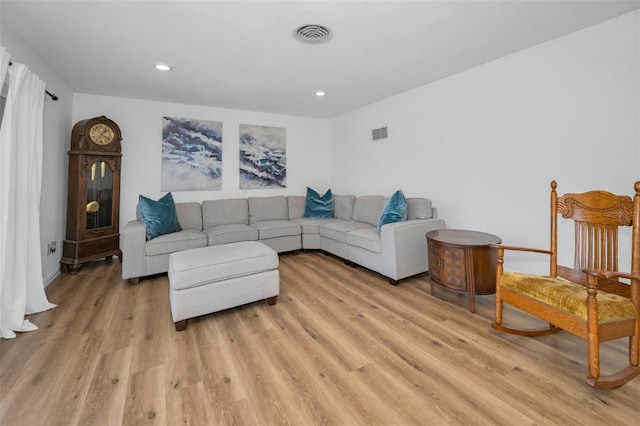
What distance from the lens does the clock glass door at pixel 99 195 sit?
325 cm

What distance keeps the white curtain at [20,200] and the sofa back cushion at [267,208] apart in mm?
2429

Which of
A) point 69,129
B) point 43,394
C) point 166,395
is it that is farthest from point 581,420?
point 69,129

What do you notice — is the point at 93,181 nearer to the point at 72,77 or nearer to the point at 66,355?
the point at 72,77

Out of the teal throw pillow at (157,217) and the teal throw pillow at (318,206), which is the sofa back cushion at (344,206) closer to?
the teal throw pillow at (318,206)

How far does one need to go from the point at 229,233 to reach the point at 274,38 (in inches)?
91.8

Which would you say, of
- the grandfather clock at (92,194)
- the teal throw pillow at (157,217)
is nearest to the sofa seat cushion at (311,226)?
the teal throw pillow at (157,217)

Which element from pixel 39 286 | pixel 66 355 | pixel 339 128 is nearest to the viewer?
pixel 66 355

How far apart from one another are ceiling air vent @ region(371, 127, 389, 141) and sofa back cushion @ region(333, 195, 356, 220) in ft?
3.22

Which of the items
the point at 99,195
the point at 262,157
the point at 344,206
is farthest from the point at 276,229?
the point at 99,195

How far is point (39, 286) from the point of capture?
2.32 meters

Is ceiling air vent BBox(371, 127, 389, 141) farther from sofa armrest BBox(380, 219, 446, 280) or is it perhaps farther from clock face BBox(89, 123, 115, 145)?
clock face BBox(89, 123, 115, 145)

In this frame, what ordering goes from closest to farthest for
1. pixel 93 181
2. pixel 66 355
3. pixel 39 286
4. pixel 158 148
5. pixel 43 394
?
pixel 43 394, pixel 66 355, pixel 39 286, pixel 93 181, pixel 158 148

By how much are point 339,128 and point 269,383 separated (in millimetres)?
4455

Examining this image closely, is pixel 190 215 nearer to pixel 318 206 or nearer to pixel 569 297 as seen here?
pixel 318 206
